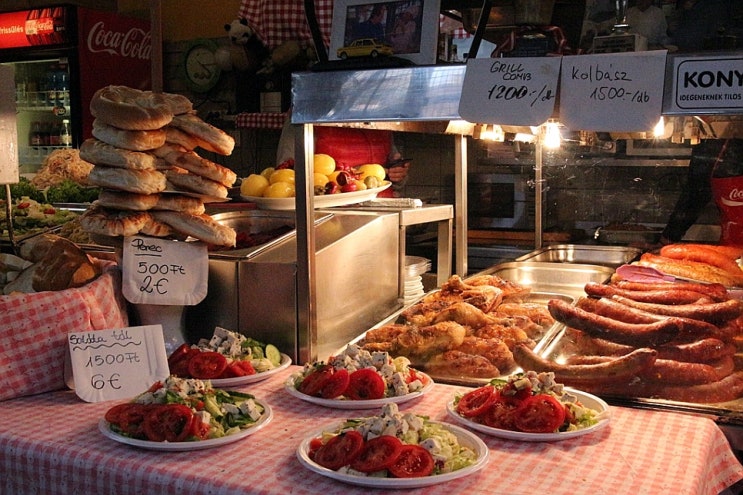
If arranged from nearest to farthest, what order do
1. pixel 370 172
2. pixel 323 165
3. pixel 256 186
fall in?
1. pixel 256 186
2. pixel 323 165
3. pixel 370 172

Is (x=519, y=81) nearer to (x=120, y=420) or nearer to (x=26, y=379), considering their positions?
(x=120, y=420)

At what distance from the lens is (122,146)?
7.48ft

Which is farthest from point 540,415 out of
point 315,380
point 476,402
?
point 315,380

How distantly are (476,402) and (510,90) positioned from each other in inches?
29.5

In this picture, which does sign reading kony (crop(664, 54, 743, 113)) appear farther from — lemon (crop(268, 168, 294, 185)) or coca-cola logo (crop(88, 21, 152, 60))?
coca-cola logo (crop(88, 21, 152, 60))

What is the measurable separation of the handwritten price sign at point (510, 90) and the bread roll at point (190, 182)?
0.82 m

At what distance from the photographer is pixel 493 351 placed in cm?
227

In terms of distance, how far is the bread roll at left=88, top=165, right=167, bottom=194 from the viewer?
2252 mm

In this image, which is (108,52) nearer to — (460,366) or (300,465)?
(460,366)

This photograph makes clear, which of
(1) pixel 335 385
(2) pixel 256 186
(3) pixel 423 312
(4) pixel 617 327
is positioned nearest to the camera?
(1) pixel 335 385

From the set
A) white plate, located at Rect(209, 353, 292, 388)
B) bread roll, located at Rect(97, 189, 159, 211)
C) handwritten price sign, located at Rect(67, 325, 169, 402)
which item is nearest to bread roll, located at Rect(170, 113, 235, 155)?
bread roll, located at Rect(97, 189, 159, 211)

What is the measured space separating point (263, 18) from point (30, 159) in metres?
3.39

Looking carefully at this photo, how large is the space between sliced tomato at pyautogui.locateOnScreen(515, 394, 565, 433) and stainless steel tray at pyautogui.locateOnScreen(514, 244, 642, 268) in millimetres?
2036

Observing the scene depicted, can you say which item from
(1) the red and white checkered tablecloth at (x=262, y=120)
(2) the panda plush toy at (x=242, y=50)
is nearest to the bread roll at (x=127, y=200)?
(1) the red and white checkered tablecloth at (x=262, y=120)
